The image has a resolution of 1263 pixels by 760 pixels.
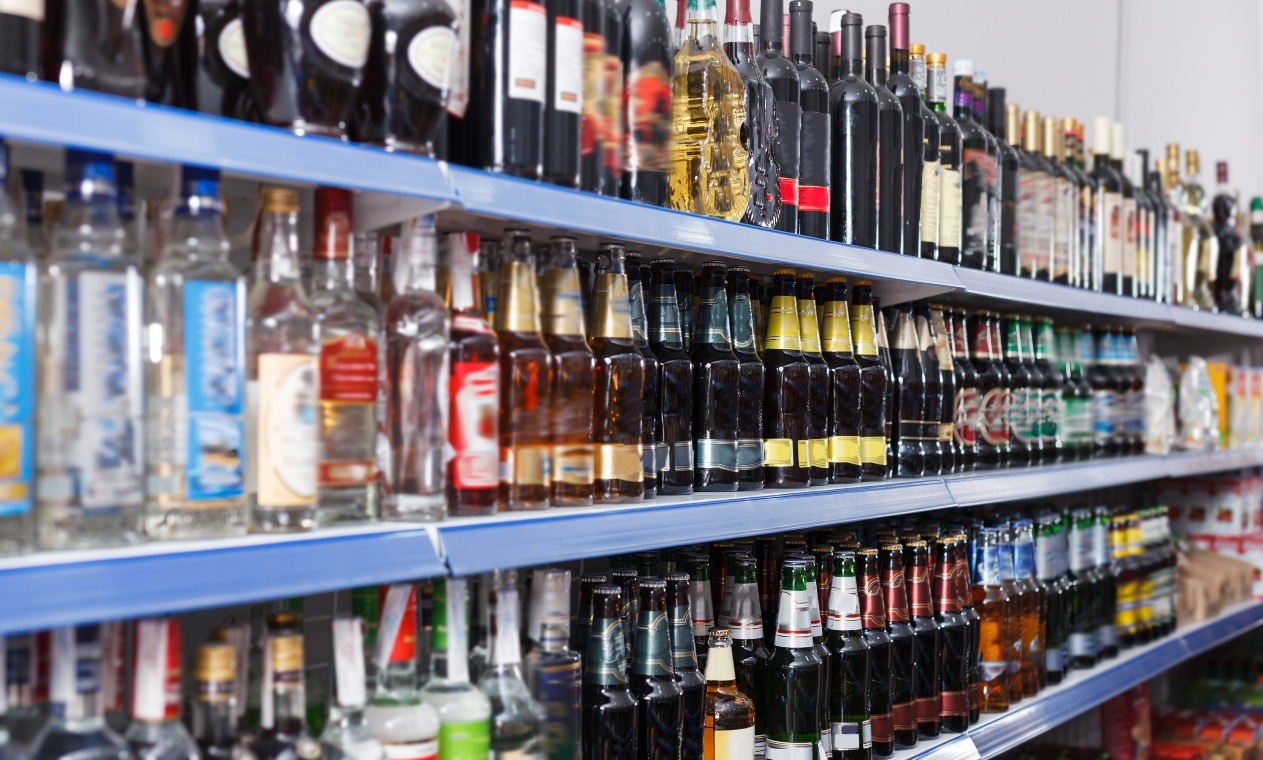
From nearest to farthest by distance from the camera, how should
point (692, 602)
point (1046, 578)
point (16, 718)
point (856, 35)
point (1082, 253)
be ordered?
point (16, 718) < point (692, 602) < point (856, 35) < point (1046, 578) < point (1082, 253)

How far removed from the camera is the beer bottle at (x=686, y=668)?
1.64 meters

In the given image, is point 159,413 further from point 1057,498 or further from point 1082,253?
point 1057,498

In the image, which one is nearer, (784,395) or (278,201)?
(278,201)

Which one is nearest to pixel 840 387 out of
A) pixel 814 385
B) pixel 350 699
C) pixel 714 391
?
pixel 814 385

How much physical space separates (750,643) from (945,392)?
0.82 m

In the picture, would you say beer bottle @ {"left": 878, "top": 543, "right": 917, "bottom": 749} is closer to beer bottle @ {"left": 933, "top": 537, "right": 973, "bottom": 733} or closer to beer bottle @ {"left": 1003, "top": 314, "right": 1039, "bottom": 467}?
beer bottle @ {"left": 933, "top": 537, "right": 973, "bottom": 733}

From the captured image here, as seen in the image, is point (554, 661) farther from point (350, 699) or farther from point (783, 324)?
point (783, 324)

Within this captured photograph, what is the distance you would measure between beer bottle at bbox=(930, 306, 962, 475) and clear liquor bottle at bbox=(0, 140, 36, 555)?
1825mm

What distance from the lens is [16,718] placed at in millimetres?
1029

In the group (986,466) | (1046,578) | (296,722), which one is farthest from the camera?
(1046,578)

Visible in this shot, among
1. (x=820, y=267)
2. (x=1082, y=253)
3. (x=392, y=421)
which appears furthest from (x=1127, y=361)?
(x=392, y=421)

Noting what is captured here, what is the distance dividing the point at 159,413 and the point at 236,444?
8cm

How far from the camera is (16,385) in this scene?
0.97m

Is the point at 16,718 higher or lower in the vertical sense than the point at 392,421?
lower
